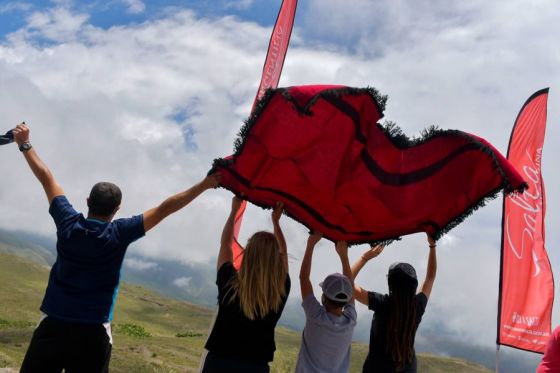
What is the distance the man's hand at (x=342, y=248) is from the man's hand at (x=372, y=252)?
0.71ft

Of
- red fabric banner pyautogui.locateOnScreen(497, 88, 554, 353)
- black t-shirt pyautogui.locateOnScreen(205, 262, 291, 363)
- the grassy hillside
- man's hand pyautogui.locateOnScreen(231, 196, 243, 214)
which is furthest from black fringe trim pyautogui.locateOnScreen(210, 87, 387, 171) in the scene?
the grassy hillside

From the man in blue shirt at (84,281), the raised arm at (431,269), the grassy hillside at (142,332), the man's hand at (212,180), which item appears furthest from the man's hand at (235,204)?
the grassy hillside at (142,332)

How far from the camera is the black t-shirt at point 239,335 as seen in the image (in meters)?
3.97

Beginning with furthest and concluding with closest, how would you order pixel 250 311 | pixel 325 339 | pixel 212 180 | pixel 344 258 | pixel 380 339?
pixel 344 258
pixel 380 339
pixel 212 180
pixel 325 339
pixel 250 311

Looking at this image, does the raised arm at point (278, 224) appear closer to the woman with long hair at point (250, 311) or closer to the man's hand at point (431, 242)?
the woman with long hair at point (250, 311)

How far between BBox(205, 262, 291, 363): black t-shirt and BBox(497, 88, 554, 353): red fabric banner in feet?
16.7

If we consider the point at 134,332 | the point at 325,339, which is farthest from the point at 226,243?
the point at 134,332

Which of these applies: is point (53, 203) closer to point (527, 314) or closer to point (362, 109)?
point (362, 109)

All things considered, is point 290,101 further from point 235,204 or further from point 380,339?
point 380,339

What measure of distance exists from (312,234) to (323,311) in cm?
157

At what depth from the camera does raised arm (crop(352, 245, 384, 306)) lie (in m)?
5.03

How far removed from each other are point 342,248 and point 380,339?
4.71ft

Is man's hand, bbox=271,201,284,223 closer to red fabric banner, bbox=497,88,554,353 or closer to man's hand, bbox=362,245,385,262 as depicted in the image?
man's hand, bbox=362,245,385,262

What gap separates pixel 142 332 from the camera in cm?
5041
